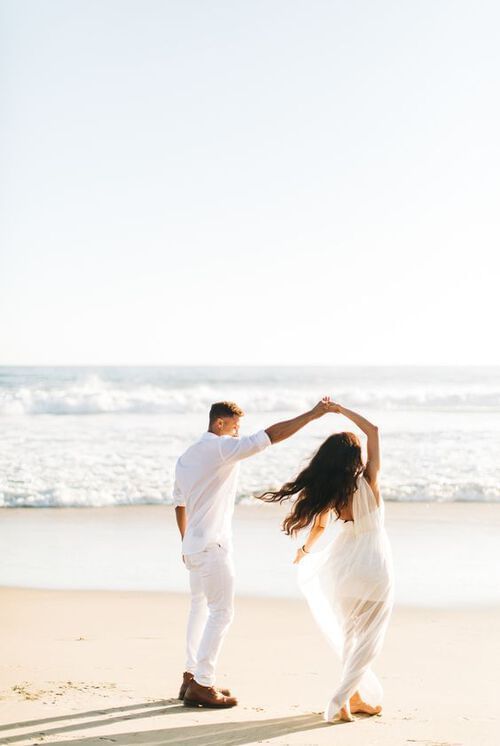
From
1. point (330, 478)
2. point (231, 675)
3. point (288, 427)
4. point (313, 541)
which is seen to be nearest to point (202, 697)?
point (231, 675)

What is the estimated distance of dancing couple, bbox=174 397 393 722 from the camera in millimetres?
4707

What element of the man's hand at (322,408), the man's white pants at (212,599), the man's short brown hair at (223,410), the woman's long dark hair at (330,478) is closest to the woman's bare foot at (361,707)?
the man's white pants at (212,599)

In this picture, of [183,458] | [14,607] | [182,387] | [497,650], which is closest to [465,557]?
[497,650]

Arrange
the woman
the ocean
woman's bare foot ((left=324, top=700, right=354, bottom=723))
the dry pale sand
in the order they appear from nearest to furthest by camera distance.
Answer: the dry pale sand → woman's bare foot ((left=324, top=700, right=354, bottom=723)) → the woman → the ocean

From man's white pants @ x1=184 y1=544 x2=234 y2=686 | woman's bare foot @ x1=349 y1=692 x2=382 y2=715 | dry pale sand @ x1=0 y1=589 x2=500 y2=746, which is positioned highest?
man's white pants @ x1=184 y1=544 x2=234 y2=686

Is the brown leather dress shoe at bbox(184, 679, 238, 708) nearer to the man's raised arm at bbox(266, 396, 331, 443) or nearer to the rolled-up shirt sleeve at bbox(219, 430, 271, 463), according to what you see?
the rolled-up shirt sleeve at bbox(219, 430, 271, 463)

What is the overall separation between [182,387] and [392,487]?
2405cm

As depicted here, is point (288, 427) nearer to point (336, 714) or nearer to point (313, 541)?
point (313, 541)

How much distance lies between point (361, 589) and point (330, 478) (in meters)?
0.59

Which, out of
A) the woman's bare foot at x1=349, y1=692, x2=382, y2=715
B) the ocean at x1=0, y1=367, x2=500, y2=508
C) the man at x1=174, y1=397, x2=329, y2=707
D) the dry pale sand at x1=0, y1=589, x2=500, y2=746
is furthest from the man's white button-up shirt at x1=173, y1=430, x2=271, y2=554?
the woman's bare foot at x1=349, y1=692, x2=382, y2=715

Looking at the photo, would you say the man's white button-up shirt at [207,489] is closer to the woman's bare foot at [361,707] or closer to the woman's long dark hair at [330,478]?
the woman's long dark hair at [330,478]

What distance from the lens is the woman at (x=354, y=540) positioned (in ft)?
15.4

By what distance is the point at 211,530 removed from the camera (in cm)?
490

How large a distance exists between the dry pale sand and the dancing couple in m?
0.20
